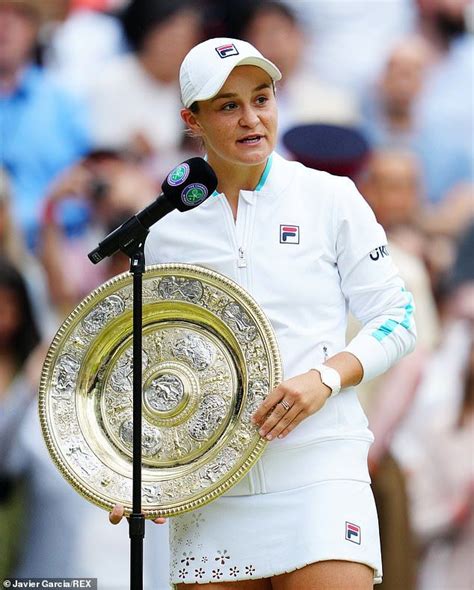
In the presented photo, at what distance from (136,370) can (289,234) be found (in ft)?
1.49

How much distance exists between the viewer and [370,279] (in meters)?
2.74

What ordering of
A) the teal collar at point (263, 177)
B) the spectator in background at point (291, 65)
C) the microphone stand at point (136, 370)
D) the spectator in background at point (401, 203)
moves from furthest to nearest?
the spectator in background at point (291, 65) < the spectator in background at point (401, 203) < the teal collar at point (263, 177) < the microphone stand at point (136, 370)

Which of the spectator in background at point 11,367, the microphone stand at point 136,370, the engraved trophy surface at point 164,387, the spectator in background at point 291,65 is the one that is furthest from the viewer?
the spectator in background at point 291,65

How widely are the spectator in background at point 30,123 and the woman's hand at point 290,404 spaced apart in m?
3.29

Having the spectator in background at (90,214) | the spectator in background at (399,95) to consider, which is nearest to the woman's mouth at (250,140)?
the spectator in background at (90,214)

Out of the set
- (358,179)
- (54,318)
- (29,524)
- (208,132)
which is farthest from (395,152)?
(208,132)

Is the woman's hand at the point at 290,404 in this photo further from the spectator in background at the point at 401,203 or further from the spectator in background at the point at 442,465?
the spectator in background at the point at 401,203

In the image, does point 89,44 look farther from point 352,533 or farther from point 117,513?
point 352,533

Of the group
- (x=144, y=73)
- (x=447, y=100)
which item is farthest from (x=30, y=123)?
(x=447, y=100)

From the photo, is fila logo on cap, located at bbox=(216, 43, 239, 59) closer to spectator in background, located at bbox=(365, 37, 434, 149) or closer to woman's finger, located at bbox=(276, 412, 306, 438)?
woman's finger, located at bbox=(276, 412, 306, 438)

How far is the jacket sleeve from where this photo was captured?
8.91 feet

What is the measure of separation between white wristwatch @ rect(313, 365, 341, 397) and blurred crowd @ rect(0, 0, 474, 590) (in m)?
2.86

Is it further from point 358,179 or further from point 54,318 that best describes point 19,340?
point 358,179

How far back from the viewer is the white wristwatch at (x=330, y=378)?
258 cm
